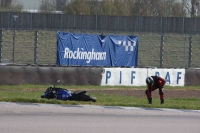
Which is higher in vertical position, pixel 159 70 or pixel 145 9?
pixel 145 9

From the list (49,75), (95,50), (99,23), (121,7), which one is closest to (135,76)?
(95,50)

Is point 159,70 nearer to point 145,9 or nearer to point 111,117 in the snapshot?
point 111,117

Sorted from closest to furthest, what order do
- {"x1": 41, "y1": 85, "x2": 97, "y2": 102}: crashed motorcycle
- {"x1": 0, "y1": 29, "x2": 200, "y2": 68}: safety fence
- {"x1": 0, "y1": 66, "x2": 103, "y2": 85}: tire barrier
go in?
{"x1": 41, "y1": 85, "x2": 97, "y2": 102}: crashed motorcycle < {"x1": 0, "y1": 66, "x2": 103, "y2": 85}: tire barrier < {"x1": 0, "y1": 29, "x2": 200, "y2": 68}: safety fence

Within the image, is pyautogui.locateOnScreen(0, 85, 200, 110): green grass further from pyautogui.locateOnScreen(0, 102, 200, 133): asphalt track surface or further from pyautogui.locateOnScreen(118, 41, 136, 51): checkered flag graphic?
pyautogui.locateOnScreen(118, 41, 136, 51): checkered flag graphic

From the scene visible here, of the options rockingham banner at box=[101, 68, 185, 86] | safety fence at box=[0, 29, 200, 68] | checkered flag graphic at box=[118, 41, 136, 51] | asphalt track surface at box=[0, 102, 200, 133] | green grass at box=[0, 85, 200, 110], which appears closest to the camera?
asphalt track surface at box=[0, 102, 200, 133]

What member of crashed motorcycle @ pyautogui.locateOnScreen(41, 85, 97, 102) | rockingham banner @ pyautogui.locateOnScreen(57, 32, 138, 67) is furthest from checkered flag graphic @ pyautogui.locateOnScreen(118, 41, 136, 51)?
crashed motorcycle @ pyautogui.locateOnScreen(41, 85, 97, 102)

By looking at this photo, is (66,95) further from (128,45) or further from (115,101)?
(128,45)

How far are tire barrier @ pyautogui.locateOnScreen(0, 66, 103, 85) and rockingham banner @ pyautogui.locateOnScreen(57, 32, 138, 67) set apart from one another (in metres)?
1.31

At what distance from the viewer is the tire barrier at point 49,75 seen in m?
25.7

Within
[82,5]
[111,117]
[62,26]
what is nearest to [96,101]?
[111,117]

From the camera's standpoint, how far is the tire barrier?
2570 centimetres
